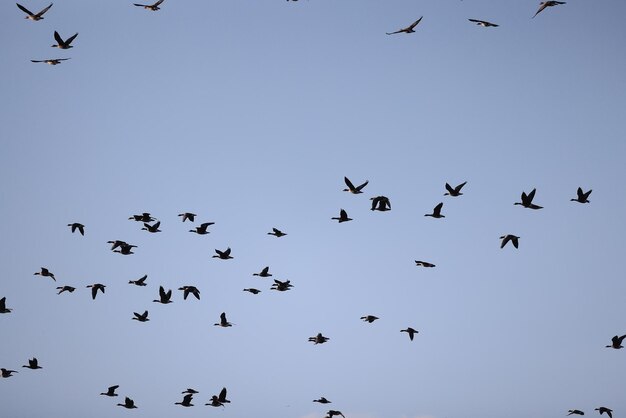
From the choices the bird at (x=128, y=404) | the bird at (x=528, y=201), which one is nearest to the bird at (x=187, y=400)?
the bird at (x=128, y=404)

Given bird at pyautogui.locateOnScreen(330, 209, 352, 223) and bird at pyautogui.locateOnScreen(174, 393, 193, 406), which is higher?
bird at pyautogui.locateOnScreen(330, 209, 352, 223)

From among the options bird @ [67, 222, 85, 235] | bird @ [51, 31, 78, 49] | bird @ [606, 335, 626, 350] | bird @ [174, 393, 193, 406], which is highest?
bird @ [51, 31, 78, 49]

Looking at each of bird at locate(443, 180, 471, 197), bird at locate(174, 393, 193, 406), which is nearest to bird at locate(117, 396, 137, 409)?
bird at locate(174, 393, 193, 406)

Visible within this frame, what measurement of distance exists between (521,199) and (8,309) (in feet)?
101

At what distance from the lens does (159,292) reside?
60750mm

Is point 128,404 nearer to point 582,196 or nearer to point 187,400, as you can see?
point 187,400

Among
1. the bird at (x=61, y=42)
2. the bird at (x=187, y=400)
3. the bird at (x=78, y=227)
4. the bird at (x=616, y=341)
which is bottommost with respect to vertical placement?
the bird at (x=187, y=400)

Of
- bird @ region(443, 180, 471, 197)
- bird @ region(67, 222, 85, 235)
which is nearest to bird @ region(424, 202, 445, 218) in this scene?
bird @ region(443, 180, 471, 197)

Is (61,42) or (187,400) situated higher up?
(61,42)

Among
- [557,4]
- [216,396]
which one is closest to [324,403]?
[216,396]

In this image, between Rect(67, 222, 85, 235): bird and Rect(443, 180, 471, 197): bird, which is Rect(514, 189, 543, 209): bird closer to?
Rect(443, 180, 471, 197): bird

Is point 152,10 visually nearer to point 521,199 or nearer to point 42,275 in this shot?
point 42,275

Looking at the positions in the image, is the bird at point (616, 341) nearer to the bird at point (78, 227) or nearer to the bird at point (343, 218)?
the bird at point (343, 218)

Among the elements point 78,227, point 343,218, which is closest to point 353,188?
point 343,218
